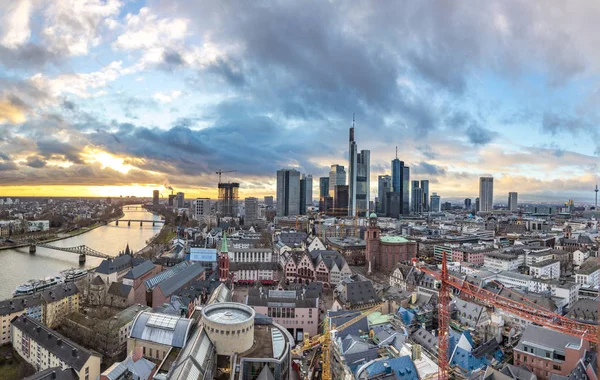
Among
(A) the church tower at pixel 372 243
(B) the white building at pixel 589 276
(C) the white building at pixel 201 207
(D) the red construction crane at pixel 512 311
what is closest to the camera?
(D) the red construction crane at pixel 512 311

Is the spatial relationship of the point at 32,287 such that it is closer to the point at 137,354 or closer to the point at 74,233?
the point at 137,354

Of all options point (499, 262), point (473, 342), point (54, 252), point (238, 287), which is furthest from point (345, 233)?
point (473, 342)

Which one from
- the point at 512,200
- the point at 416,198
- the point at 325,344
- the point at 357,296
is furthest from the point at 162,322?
the point at 512,200

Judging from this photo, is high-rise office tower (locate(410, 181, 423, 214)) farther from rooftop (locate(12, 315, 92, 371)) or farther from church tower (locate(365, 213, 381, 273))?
rooftop (locate(12, 315, 92, 371))

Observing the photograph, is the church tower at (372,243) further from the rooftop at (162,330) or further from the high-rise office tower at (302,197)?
the high-rise office tower at (302,197)

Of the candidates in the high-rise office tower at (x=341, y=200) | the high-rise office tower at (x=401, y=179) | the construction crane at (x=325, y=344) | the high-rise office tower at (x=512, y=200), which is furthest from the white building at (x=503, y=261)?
the high-rise office tower at (x=512, y=200)

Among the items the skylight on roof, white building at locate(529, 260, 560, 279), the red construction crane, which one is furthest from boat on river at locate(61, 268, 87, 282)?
white building at locate(529, 260, 560, 279)
